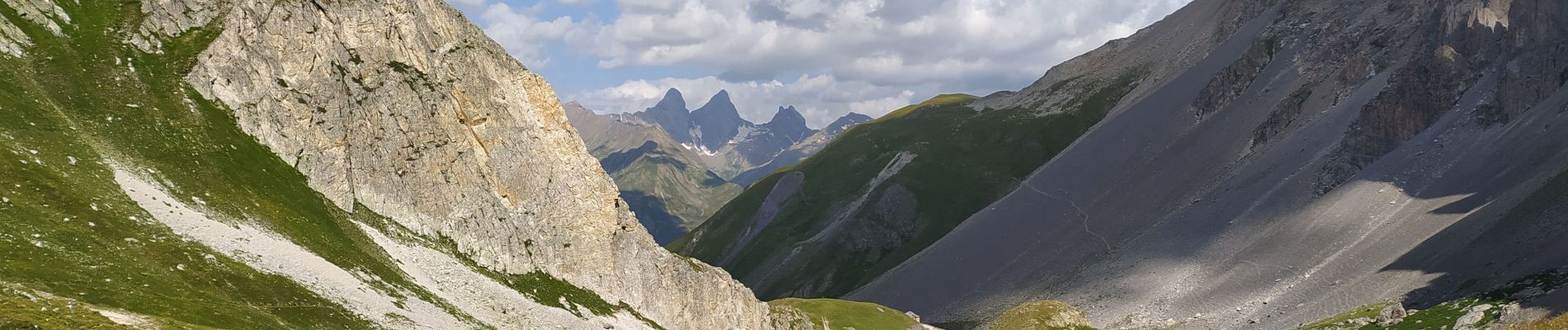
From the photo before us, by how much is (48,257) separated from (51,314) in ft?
27.8

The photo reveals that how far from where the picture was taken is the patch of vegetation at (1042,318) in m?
75.6

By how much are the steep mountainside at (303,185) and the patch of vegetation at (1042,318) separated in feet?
65.4

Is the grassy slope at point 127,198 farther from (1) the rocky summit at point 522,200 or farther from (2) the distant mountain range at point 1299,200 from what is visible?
(2) the distant mountain range at point 1299,200

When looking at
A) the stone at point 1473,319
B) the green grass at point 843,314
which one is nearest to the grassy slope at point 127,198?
the green grass at point 843,314

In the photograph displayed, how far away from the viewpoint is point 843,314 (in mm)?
97312

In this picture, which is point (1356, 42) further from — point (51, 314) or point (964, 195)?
point (51, 314)

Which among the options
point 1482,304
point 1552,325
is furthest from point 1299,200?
point 1552,325

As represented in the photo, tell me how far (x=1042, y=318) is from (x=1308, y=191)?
147 ft

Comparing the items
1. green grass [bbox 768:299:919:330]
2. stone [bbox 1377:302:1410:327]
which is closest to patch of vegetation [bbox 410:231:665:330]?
green grass [bbox 768:299:919:330]

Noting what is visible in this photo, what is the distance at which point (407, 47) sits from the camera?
72.6m

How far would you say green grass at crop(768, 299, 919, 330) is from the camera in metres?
91.7

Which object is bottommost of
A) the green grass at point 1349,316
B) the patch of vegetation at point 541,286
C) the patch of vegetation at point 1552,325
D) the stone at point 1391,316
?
the green grass at point 1349,316

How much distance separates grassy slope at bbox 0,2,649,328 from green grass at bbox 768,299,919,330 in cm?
3276

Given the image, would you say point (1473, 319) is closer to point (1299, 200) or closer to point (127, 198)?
point (1299, 200)
